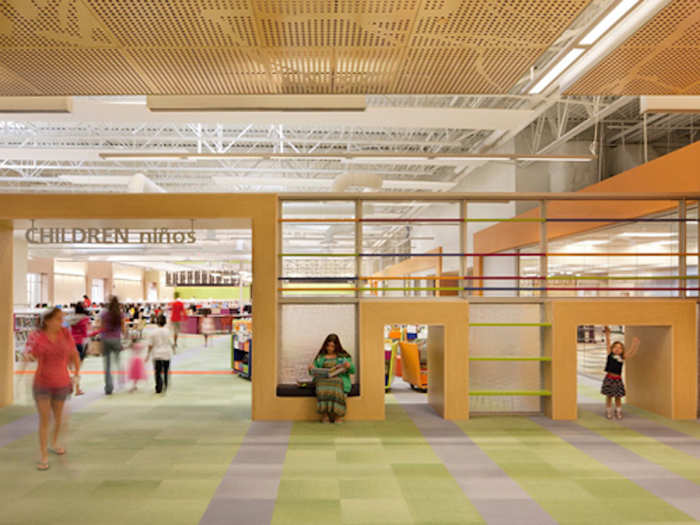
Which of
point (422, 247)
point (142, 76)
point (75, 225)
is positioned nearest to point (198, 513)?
point (142, 76)

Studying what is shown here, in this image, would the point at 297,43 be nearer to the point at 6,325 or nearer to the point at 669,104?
the point at 669,104

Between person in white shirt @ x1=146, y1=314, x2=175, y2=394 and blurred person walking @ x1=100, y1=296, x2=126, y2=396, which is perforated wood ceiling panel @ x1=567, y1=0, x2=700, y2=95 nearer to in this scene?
person in white shirt @ x1=146, y1=314, x2=175, y2=394

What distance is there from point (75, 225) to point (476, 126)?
7725 millimetres

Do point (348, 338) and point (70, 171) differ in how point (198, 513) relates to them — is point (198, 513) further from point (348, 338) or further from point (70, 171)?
point (70, 171)

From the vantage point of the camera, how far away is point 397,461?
20.1 feet

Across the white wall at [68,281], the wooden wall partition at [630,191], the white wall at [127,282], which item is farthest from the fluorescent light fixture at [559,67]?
the white wall at [127,282]

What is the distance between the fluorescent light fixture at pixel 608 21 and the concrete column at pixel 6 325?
8.91m

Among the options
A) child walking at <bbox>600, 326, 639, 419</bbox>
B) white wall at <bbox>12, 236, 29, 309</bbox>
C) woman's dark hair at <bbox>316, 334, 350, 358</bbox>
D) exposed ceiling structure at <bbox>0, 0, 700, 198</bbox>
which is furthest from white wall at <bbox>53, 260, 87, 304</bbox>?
child walking at <bbox>600, 326, 639, 419</bbox>

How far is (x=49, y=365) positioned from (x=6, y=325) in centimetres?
429

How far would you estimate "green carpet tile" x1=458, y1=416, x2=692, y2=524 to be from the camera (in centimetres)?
467

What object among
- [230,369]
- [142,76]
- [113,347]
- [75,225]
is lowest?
[230,369]

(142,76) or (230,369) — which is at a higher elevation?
(142,76)

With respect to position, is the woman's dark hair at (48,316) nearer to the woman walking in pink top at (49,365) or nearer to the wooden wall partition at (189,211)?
the woman walking in pink top at (49,365)

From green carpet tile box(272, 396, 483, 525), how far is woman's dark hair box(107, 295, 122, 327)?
13.9 ft
